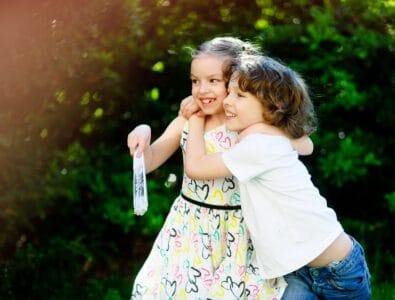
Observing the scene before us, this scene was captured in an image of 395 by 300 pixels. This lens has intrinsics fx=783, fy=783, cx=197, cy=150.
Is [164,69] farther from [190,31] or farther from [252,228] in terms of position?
[252,228]

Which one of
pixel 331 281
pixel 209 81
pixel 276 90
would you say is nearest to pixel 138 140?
pixel 209 81

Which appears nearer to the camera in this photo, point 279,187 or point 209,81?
point 279,187

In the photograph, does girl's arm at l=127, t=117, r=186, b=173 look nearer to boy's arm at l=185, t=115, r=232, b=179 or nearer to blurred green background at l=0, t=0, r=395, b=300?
boy's arm at l=185, t=115, r=232, b=179

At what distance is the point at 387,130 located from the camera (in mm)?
5461

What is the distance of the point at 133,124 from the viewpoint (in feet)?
17.4

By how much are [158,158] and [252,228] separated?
2.19 feet

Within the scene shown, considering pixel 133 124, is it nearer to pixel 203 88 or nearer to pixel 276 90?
pixel 203 88

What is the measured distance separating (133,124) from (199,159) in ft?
6.50

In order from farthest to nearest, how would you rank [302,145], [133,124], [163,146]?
1. [133,124]
2. [163,146]
3. [302,145]

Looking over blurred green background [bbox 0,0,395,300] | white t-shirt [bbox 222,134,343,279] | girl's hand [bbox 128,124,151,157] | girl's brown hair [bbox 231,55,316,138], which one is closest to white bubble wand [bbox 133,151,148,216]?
girl's hand [bbox 128,124,151,157]

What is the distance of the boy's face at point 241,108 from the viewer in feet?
10.9

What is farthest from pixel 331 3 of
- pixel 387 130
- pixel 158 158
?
pixel 158 158

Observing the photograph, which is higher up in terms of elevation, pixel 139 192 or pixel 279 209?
pixel 139 192

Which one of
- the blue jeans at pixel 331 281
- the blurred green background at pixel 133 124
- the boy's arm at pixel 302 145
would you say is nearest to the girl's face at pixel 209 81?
the boy's arm at pixel 302 145
